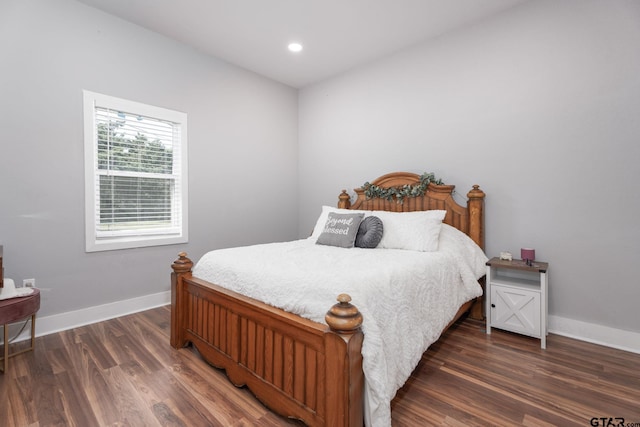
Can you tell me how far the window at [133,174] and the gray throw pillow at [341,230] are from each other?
165 centimetres

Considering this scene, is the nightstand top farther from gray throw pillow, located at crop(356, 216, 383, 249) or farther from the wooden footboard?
the wooden footboard

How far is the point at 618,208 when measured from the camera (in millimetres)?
2258

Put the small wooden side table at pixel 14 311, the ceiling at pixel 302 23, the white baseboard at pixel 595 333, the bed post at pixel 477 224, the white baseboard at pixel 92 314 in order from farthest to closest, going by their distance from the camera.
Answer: the bed post at pixel 477 224 → the ceiling at pixel 302 23 → the white baseboard at pixel 92 314 → the white baseboard at pixel 595 333 → the small wooden side table at pixel 14 311

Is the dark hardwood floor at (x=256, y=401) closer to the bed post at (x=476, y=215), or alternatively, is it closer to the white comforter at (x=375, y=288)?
the white comforter at (x=375, y=288)

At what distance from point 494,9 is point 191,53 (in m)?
3.11

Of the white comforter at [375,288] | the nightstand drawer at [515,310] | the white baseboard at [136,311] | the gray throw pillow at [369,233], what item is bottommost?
the white baseboard at [136,311]

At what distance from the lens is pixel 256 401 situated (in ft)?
5.41

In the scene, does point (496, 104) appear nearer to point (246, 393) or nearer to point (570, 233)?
point (570, 233)

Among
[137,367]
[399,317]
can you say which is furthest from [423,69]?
[137,367]

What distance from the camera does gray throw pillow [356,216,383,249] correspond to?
2695 millimetres

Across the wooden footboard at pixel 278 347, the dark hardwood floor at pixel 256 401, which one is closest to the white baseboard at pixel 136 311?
the dark hardwood floor at pixel 256 401

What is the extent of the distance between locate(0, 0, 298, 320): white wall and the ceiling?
285 mm

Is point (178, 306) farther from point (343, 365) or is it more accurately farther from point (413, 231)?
point (413, 231)

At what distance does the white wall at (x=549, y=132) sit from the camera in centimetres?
225
